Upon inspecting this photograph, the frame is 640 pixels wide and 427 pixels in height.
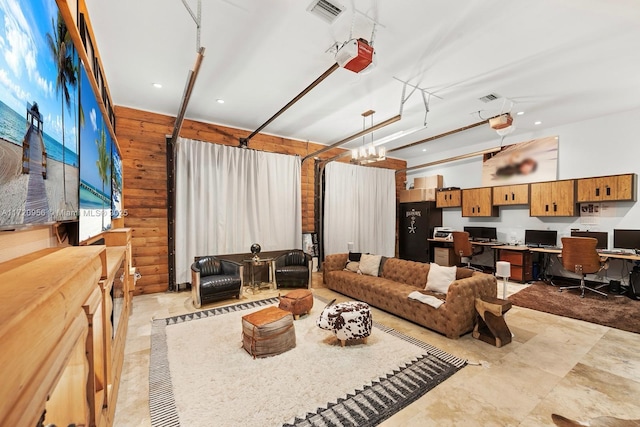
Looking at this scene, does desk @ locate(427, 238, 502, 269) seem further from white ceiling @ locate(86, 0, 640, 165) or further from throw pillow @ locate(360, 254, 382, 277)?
throw pillow @ locate(360, 254, 382, 277)

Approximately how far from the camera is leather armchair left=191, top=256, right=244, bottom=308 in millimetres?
4137

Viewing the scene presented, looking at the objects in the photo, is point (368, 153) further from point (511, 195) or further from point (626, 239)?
Result: point (626, 239)

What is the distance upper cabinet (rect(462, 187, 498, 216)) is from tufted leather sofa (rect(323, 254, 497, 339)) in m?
3.71

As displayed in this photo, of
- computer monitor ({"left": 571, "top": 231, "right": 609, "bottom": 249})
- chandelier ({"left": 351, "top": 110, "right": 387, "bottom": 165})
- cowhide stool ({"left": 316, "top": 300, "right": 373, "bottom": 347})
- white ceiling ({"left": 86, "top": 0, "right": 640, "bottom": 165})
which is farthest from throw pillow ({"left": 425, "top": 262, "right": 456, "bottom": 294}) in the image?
computer monitor ({"left": 571, "top": 231, "right": 609, "bottom": 249})

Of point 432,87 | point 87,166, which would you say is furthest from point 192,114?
point 432,87

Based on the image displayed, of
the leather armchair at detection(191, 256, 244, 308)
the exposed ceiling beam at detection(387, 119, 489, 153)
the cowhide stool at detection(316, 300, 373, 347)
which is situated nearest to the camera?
the cowhide stool at detection(316, 300, 373, 347)

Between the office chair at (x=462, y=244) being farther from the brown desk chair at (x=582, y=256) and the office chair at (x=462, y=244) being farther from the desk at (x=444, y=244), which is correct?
the brown desk chair at (x=582, y=256)

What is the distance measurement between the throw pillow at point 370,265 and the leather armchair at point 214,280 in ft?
7.06

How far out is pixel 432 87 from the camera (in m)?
3.96

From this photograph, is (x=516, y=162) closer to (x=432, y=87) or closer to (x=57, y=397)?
(x=432, y=87)

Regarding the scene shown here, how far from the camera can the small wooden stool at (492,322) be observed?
117 inches

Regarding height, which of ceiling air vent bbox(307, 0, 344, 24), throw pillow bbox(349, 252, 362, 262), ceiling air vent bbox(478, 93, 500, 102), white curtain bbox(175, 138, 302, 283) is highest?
ceiling air vent bbox(307, 0, 344, 24)

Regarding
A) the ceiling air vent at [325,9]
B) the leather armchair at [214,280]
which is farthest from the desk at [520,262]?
the ceiling air vent at [325,9]

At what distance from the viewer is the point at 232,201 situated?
5426mm
